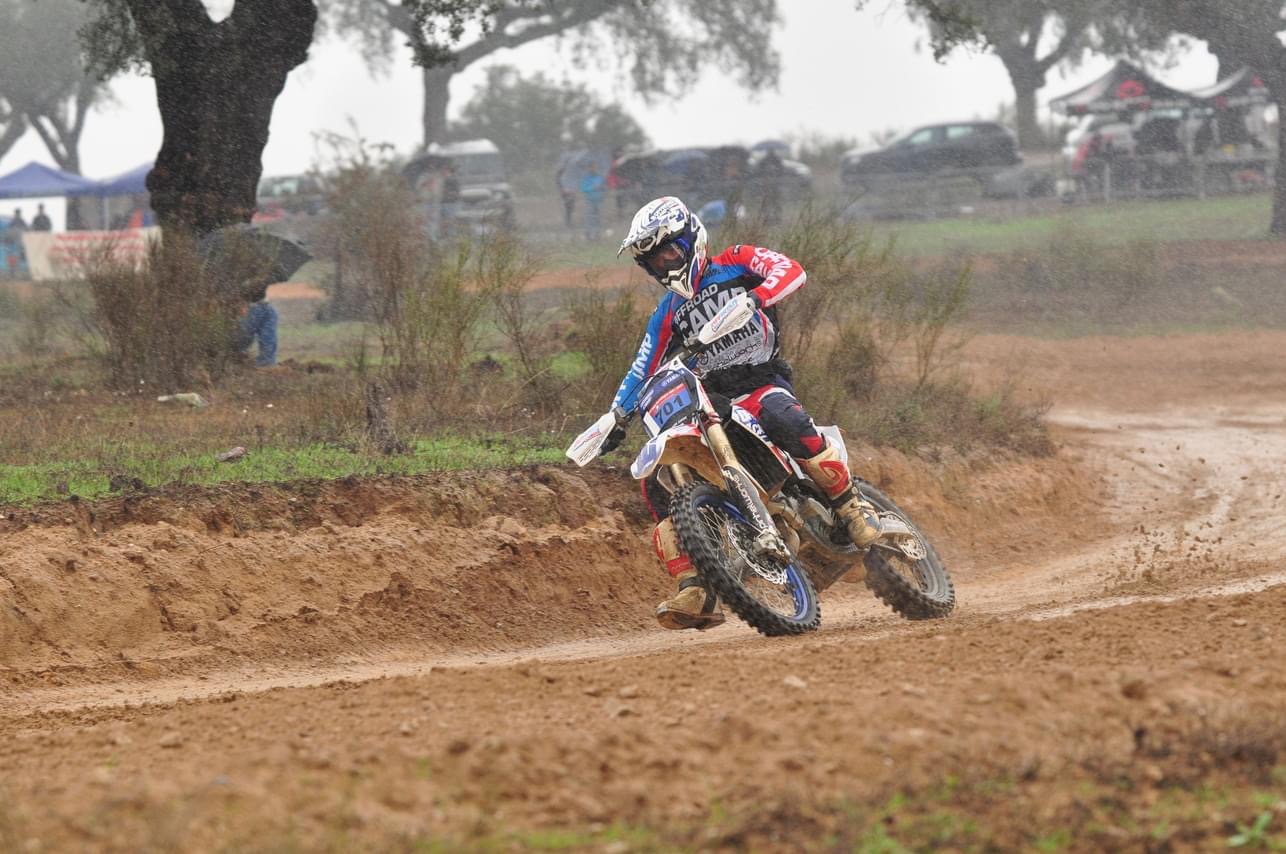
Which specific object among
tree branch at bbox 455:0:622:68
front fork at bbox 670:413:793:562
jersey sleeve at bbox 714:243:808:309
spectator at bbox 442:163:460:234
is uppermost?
tree branch at bbox 455:0:622:68

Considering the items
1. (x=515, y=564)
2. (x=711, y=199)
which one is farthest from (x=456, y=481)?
(x=711, y=199)

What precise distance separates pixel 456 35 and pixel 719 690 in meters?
14.0

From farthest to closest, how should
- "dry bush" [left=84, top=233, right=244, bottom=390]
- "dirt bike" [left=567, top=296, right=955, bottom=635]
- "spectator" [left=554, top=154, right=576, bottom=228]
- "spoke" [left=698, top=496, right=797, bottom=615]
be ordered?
"spectator" [left=554, top=154, right=576, bottom=228] → "dry bush" [left=84, top=233, right=244, bottom=390] → "spoke" [left=698, top=496, right=797, bottom=615] → "dirt bike" [left=567, top=296, right=955, bottom=635]

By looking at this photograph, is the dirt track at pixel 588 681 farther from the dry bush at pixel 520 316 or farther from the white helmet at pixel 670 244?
the dry bush at pixel 520 316

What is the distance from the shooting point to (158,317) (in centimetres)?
1477

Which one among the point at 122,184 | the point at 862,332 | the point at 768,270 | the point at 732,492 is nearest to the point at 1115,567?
the point at 862,332

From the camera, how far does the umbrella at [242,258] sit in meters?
15.5

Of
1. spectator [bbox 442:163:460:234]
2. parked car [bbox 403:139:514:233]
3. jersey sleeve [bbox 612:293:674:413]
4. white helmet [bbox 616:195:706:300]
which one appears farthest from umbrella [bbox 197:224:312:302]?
parked car [bbox 403:139:514:233]

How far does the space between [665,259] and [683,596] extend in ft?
5.71

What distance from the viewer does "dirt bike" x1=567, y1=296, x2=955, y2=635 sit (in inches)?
296

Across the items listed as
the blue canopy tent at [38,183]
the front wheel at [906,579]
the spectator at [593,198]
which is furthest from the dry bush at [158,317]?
the blue canopy tent at [38,183]

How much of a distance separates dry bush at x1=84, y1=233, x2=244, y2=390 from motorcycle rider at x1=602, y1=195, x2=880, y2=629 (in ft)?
26.0

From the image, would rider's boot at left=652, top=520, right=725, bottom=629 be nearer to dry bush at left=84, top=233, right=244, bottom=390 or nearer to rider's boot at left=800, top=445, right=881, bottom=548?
rider's boot at left=800, top=445, right=881, bottom=548

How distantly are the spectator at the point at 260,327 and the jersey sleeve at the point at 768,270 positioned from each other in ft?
28.7
